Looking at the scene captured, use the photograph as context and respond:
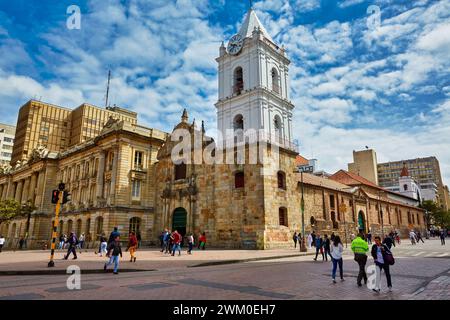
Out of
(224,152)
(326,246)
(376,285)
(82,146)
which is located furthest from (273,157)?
(82,146)

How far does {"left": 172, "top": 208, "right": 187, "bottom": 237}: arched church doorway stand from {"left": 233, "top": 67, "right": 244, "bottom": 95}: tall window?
1323cm

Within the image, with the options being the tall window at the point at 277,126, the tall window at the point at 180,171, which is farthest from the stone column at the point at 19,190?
the tall window at the point at 277,126

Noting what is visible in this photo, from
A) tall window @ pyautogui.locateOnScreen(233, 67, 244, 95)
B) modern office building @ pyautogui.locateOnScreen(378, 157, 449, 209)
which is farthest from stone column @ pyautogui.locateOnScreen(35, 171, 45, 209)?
modern office building @ pyautogui.locateOnScreen(378, 157, 449, 209)

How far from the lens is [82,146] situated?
4325cm

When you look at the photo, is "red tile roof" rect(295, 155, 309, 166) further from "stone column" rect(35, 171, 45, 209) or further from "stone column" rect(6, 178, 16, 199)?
"stone column" rect(6, 178, 16, 199)

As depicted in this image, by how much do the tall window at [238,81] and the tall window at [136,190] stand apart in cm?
1493

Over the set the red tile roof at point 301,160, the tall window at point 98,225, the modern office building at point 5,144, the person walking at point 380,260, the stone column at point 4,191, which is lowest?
the person walking at point 380,260

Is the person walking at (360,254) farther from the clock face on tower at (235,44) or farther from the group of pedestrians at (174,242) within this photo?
the clock face on tower at (235,44)

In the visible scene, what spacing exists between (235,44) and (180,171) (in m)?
14.5

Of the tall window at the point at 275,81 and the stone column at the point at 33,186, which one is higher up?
the tall window at the point at 275,81

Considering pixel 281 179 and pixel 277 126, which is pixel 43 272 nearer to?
pixel 281 179

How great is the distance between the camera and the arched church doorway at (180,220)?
1240 inches

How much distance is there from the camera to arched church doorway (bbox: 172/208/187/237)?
31.5m
